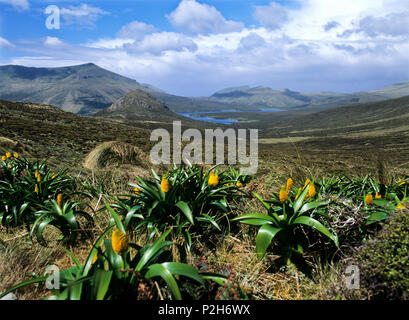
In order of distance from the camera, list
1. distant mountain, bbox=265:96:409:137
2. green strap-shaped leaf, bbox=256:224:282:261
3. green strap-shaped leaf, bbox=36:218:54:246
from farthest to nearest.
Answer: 1. distant mountain, bbox=265:96:409:137
2. green strap-shaped leaf, bbox=36:218:54:246
3. green strap-shaped leaf, bbox=256:224:282:261

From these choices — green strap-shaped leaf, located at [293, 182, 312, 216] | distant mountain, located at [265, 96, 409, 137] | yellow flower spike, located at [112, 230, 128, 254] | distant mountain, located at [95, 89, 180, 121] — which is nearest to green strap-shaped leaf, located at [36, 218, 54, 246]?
yellow flower spike, located at [112, 230, 128, 254]

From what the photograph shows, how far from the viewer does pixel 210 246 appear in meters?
2.48

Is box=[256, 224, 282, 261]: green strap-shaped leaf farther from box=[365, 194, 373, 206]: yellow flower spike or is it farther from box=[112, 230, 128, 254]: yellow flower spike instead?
box=[112, 230, 128, 254]: yellow flower spike

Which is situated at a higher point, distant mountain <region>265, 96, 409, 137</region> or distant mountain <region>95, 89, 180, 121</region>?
distant mountain <region>95, 89, 180, 121</region>

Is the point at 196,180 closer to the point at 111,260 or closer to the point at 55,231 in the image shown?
the point at 111,260

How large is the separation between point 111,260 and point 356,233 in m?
2.11

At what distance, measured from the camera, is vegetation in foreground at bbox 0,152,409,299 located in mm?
1536

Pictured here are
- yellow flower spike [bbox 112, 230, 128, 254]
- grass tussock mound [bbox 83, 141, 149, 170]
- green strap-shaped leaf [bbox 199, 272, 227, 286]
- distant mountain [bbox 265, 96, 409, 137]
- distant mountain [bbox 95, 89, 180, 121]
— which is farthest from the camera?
distant mountain [bbox 95, 89, 180, 121]

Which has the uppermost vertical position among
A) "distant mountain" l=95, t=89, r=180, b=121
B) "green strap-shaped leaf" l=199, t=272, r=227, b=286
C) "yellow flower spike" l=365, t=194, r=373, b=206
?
"distant mountain" l=95, t=89, r=180, b=121

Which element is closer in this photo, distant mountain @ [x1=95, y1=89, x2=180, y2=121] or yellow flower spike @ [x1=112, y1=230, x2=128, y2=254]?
yellow flower spike @ [x1=112, y1=230, x2=128, y2=254]

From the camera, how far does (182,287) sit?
5.43ft

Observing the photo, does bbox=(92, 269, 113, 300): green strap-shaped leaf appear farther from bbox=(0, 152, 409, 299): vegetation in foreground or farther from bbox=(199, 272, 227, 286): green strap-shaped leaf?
bbox=(199, 272, 227, 286): green strap-shaped leaf

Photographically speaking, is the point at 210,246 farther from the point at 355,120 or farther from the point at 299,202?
the point at 355,120
